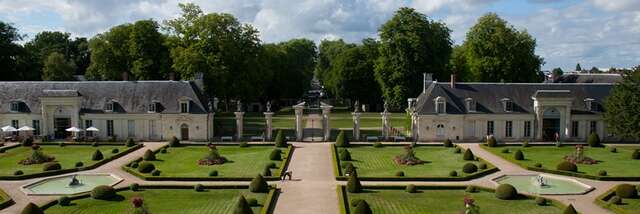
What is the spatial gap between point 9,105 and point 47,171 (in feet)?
76.7

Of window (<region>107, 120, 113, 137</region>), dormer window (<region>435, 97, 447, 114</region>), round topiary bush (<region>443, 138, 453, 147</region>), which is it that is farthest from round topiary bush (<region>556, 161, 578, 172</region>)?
window (<region>107, 120, 113, 137</region>)

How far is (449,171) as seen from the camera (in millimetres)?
40500

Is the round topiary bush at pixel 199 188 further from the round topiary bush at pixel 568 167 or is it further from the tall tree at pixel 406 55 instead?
the tall tree at pixel 406 55

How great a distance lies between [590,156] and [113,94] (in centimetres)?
4368

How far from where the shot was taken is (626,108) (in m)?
50.5

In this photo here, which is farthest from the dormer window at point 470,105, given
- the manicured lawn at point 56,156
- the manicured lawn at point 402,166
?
the manicured lawn at point 56,156

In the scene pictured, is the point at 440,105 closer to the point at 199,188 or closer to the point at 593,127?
the point at 593,127

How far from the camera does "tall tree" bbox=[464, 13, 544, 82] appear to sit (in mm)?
72562

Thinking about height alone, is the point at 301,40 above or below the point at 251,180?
above

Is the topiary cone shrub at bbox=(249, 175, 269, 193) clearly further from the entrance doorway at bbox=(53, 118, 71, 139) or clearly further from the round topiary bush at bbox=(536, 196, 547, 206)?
the entrance doorway at bbox=(53, 118, 71, 139)

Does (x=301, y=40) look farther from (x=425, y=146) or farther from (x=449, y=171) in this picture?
(x=449, y=171)

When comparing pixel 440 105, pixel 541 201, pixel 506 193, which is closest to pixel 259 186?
pixel 506 193

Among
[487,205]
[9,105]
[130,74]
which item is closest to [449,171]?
[487,205]

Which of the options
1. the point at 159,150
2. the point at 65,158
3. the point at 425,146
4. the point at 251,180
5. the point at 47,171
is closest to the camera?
the point at 251,180
